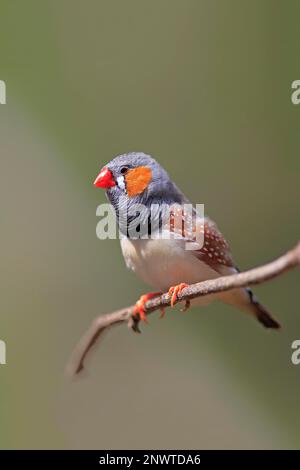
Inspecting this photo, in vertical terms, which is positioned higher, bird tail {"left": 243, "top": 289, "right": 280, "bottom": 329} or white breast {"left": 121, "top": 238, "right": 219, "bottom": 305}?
white breast {"left": 121, "top": 238, "right": 219, "bottom": 305}

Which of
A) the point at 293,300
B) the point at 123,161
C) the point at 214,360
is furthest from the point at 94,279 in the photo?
the point at 123,161

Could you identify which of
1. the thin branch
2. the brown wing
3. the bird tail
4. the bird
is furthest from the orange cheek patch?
the bird tail

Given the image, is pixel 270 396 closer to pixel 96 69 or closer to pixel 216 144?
pixel 216 144

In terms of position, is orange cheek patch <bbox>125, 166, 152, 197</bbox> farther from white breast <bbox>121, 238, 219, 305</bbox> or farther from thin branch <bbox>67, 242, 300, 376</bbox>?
thin branch <bbox>67, 242, 300, 376</bbox>

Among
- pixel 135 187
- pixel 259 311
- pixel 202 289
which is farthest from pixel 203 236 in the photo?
pixel 202 289

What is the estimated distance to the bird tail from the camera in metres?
2.20

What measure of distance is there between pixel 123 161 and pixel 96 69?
1790mm

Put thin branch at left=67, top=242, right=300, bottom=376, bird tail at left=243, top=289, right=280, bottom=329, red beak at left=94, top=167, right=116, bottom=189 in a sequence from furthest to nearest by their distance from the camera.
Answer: bird tail at left=243, top=289, right=280, bottom=329 < red beak at left=94, top=167, right=116, bottom=189 < thin branch at left=67, top=242, right=300, bottom=376

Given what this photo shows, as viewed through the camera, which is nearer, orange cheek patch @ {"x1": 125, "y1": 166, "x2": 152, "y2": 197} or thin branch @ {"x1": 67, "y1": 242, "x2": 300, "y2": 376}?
thin branch @ {"x1": 67, "y1": 242, "x2": 300, "y2": 376}

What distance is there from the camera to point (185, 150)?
3107mm

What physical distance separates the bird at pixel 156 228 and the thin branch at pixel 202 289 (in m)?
0.24

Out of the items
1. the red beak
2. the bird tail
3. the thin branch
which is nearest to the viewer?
the thin branch

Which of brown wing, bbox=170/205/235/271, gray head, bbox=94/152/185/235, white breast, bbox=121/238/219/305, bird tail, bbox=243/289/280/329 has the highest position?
gray head, bbox=94/152/185/235

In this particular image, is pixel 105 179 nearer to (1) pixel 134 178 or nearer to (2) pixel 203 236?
(1) pixel 134 178
